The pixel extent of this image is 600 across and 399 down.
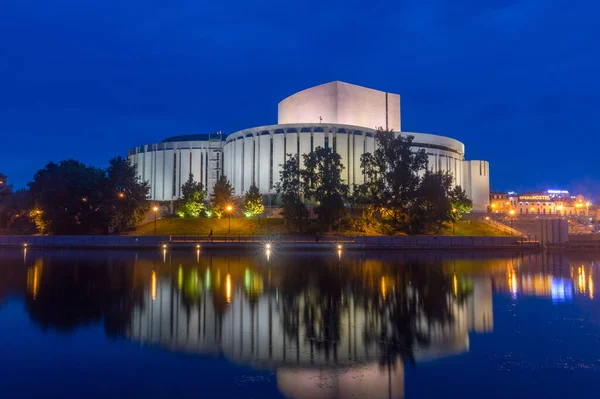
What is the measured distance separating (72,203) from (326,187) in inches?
1093

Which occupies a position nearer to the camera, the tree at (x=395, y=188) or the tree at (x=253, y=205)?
the tree at (x=395, y=188)

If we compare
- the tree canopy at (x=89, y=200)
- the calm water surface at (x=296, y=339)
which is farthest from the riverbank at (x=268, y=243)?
the calm water surface at (x=296, y=339)

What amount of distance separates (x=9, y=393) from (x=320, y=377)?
4.48 m

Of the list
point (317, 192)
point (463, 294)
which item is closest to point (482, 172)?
point (317, 192)

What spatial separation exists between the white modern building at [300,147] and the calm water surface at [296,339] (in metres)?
50.6

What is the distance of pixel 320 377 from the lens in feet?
24.0

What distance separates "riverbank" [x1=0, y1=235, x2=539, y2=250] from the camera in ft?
129

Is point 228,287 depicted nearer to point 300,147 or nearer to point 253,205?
point 253,205

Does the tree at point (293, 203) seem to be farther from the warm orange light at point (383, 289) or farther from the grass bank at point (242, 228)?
the warm orange light at point (383, 289)

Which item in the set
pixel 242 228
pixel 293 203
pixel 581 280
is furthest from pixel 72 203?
pixel 581 280

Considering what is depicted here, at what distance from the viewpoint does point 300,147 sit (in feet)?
220

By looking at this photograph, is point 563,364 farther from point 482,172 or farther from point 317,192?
point 482,172

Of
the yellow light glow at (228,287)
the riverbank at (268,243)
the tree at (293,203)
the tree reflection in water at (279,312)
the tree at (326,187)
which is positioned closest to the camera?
the tree reflection in water at (279,312)

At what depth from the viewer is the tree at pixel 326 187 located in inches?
1928
